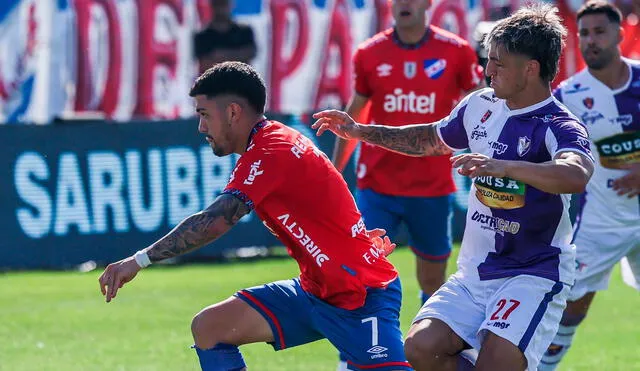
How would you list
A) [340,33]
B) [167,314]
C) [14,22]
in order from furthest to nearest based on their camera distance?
1. [340,33]
2. [14,22]
3. [167,314]

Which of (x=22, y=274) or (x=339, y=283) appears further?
(x=22, y=274)

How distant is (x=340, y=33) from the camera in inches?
750

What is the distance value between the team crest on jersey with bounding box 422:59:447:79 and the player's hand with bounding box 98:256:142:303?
4.09 metres

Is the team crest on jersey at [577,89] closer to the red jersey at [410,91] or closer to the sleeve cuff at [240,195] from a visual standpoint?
the red jersey at [410,91]

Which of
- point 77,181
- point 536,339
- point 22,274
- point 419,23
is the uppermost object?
point 419,23

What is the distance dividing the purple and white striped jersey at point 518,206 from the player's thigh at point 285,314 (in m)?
0.86

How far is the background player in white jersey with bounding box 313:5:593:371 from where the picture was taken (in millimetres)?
6020

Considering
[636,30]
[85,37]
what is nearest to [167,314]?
[85,37]

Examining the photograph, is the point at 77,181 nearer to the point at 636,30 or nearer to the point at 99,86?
the point at 99,86

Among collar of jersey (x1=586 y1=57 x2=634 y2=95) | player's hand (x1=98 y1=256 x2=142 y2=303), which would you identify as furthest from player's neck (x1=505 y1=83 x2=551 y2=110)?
collar of jersey (x1=586 y1=57 x2=634 y2=95)

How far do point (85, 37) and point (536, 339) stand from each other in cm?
1196

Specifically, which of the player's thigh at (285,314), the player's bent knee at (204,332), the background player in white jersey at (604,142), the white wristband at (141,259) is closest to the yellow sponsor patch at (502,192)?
the player's thigh at (285,314)

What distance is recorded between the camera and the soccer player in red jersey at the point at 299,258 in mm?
6238

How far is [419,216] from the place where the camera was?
30.8 ft
